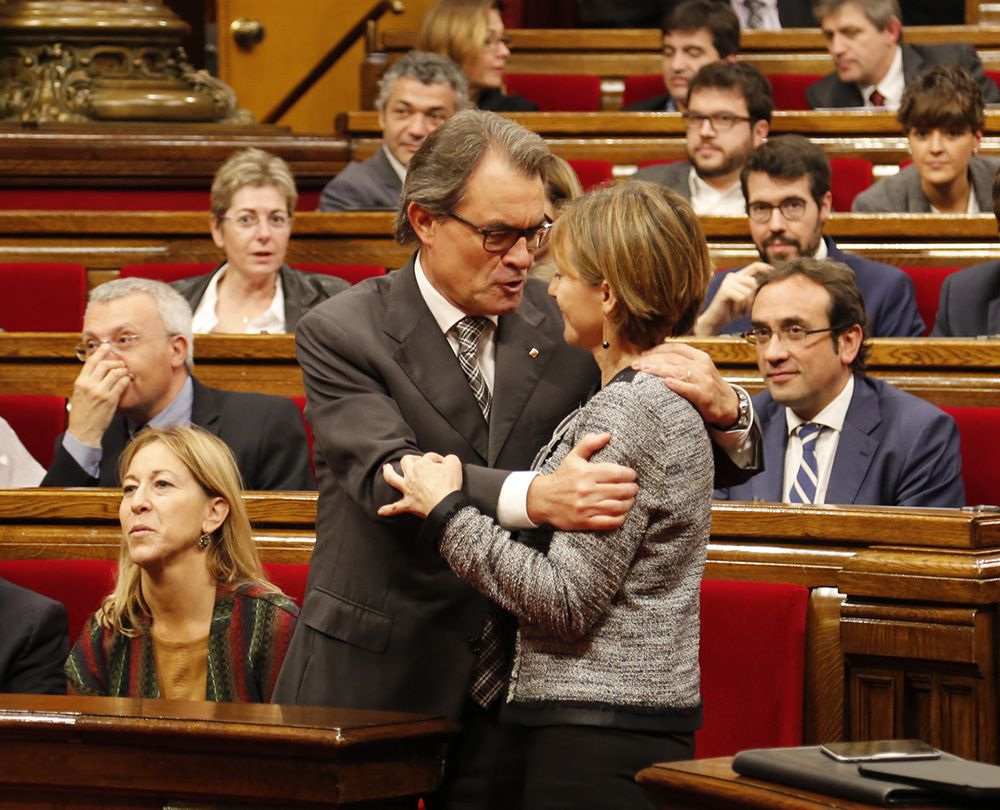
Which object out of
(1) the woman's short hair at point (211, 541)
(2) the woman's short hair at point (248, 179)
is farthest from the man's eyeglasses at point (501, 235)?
(2) the woman's short hair at point (248, 179)

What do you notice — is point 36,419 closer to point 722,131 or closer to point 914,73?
point 722,131

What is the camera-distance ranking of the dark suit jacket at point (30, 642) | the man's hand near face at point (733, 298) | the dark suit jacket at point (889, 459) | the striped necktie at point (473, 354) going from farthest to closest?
1. the man's hand near face at point (733, 298)
2. the dark suit jacket at point (889, 459)
3. the dark suit jacket at point (30, 642)
4. the striped necktie at point (473, 354)

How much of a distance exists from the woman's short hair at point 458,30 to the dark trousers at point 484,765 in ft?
9.94

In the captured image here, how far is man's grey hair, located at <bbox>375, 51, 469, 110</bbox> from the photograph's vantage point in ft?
12.0

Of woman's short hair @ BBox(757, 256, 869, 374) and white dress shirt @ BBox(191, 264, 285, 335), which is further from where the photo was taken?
white dress shirt @ BBox(191, 264, 285, 335)

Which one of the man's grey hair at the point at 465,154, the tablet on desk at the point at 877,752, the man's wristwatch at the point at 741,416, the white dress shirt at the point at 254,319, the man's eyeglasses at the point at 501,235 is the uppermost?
the white dress shirt at the point at 254,319

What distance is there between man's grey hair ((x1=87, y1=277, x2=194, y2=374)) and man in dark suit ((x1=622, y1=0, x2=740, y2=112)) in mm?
1970

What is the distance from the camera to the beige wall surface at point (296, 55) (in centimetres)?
564

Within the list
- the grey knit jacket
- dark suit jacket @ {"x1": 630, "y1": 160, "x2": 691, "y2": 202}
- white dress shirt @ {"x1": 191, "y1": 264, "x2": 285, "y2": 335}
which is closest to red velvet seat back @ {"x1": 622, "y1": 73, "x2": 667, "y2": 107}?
dark suit jacket @ {"x1": 630, "y1": 160, "x2": 691, "y2": 202}

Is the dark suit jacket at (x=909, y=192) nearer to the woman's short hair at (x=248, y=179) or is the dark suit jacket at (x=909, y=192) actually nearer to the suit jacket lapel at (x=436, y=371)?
the woman's short hair at (x=248, y=179)

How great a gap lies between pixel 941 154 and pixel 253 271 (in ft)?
4.65

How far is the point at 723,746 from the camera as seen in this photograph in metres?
1.63

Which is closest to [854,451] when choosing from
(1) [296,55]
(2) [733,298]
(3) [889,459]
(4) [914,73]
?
(3) [889,459]

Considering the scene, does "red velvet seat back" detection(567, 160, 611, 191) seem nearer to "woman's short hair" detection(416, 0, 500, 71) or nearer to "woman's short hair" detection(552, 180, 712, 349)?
"woman's short hair" detection(416, 0, 500, 71)
